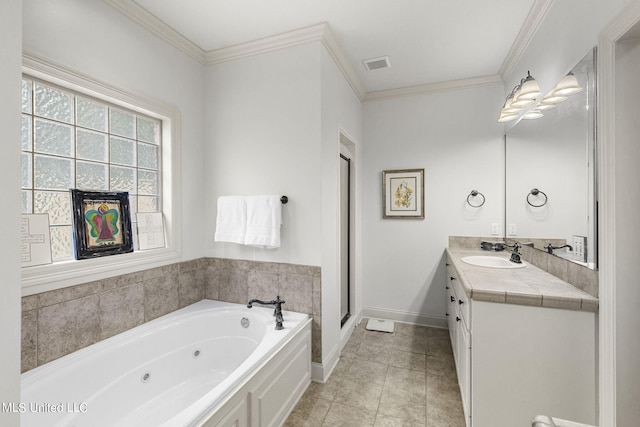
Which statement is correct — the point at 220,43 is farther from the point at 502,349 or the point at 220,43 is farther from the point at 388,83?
the point at 502,349

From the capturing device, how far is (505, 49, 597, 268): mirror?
1.46 m

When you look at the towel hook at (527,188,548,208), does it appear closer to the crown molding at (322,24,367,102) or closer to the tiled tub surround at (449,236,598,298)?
the tiled tub surround at (449,236,598,298)

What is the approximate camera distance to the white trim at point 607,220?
4.01ft

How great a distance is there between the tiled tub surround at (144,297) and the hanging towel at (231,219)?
0.79ft

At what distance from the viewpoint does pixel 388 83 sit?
313cm

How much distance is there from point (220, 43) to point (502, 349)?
2899 millimetres

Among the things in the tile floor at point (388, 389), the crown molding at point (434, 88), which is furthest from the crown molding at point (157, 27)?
the tile floor at point (388, 389)

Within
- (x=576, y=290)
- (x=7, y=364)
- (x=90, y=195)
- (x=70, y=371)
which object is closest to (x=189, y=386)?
(x=70, y=371)

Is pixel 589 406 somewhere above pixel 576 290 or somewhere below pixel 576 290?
below

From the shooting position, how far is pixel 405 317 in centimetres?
332

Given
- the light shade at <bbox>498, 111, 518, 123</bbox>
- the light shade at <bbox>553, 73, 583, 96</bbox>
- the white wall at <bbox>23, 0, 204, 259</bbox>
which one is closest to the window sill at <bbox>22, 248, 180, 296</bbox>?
the white wall at <bbox>23, 0, 204, 259</bbox>

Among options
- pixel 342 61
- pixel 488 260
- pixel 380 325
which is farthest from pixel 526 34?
pixel 380 325

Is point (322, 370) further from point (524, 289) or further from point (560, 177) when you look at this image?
point (560, 177)

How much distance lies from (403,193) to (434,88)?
119 cm
